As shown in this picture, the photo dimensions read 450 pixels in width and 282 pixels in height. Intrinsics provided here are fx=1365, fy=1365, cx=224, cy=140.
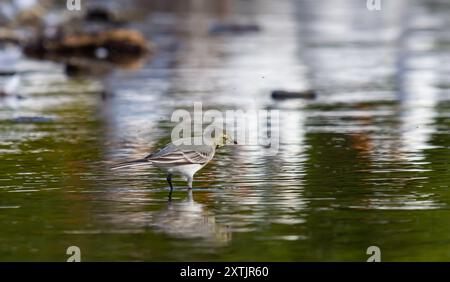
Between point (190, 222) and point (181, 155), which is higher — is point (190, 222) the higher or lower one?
the lower one

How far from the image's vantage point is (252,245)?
1381 cm

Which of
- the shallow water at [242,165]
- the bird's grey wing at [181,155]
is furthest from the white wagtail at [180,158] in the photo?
the shallow water at [242,165]

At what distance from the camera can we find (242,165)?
19375mm

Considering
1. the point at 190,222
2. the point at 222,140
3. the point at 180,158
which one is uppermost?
the point at 222,140

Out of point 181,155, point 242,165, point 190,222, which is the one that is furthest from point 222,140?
point 190,222

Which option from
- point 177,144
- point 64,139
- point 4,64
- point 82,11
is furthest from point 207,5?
point 177,144

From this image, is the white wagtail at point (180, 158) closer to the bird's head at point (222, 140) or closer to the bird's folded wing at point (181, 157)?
the bird's folded wing at point (181, 157)

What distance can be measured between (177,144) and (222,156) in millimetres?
3717

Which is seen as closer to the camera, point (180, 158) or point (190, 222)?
point (190, 222)

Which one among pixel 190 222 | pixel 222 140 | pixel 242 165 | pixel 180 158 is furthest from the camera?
pixel 242 165

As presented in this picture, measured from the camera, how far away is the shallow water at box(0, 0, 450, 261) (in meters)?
14.1

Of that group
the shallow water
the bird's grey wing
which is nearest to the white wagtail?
the bird's grey wing

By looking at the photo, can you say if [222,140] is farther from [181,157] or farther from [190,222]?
[190,222]

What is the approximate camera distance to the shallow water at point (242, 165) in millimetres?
14055
